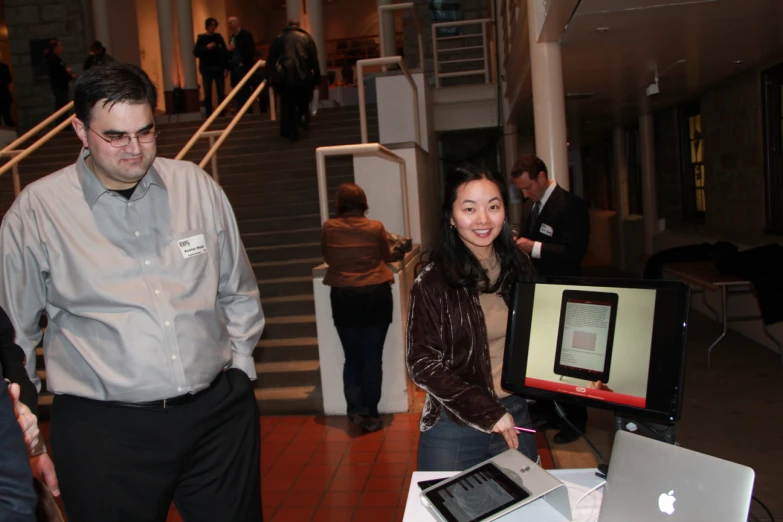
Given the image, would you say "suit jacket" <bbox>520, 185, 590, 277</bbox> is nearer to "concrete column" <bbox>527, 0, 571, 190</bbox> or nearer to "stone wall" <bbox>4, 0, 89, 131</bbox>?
"concrete column" <bbox>527, 0, 571, 190</bbox>

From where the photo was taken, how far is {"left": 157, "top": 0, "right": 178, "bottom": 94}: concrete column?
12.0 metres

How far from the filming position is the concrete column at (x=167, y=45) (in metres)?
12.0

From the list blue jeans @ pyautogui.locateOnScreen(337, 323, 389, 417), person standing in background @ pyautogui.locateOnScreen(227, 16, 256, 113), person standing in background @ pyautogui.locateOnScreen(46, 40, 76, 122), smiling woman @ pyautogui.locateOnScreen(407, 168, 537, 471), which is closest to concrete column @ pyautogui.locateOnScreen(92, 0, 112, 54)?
person standing in background @ pyautogui.locateOnScreen(46, 40, 76, 122)

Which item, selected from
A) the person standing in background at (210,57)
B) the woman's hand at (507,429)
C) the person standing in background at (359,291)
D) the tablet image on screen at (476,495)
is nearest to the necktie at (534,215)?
the person standing in background at (359,291)

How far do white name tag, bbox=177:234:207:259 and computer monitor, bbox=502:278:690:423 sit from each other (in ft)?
2.78

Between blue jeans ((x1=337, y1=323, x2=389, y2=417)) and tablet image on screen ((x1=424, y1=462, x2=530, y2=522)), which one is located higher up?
tablet image on screen ((x1=424, y1=462, x2=530, y2=522))

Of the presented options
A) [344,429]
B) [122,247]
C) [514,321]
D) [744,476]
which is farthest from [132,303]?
[344,429]

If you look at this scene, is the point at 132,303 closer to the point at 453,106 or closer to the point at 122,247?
the point at 122,247

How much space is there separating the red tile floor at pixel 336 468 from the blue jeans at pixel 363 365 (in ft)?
0.64

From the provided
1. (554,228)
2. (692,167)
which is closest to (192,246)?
(554,228)

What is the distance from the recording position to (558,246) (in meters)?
3.66

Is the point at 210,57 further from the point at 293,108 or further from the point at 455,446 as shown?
the point at 455,446

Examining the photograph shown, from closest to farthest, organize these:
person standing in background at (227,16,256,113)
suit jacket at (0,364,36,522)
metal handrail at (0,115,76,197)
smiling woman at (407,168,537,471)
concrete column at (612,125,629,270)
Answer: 1. suit jacket at (0,364,36,522)
2. smiling woman at (407,168,537,471)
3. metal handrail at (0,115,76,197)
4. person standing in background at (227,16,256,113)
5. concrete column at (612,125,629,270)

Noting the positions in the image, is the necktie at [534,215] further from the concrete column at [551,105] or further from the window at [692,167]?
the window at [692,167]
